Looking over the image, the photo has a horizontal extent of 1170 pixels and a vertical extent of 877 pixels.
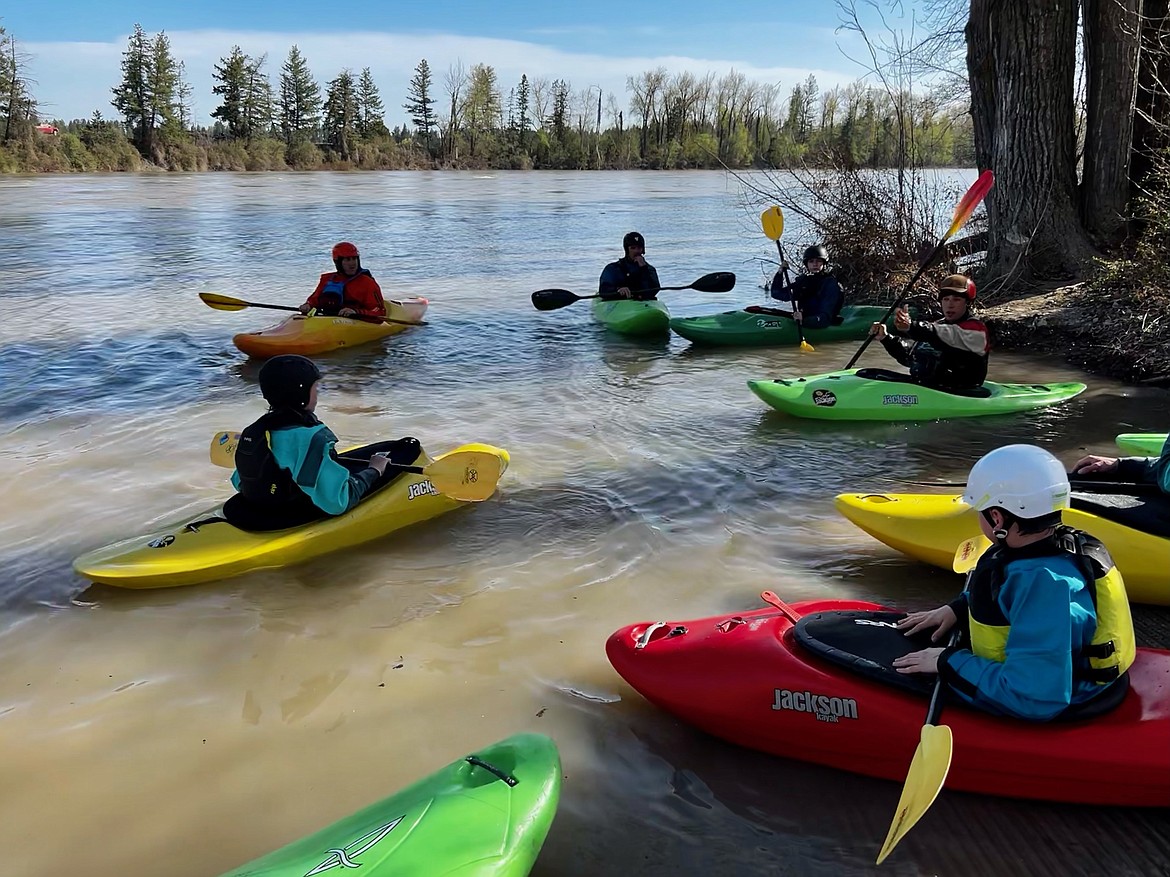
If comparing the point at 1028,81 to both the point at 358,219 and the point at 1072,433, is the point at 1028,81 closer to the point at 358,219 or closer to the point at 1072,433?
the point at 1072,433

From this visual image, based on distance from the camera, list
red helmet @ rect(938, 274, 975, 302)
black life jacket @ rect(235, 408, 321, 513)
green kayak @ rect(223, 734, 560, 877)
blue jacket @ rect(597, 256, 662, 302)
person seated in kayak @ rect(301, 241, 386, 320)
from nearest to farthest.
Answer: green kayak @ rect(223, 734, 560, 877) → black life jacket @ rect(235, 408, 321, 513) → red helmet @ rect(938, 274, 975, 302) → person seated in kayak @ rect(301, 241, 386, 320) → blue jacket @ rect(597, 256, 662, 302)

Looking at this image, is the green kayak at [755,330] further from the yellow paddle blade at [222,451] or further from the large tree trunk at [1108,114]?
the yellow paddle blade at [222,451]

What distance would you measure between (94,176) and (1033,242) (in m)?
42.9

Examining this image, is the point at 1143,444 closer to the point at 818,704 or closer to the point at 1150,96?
the point at 818,704

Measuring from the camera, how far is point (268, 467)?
13.5ft

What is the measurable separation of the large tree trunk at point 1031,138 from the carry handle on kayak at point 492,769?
932cm

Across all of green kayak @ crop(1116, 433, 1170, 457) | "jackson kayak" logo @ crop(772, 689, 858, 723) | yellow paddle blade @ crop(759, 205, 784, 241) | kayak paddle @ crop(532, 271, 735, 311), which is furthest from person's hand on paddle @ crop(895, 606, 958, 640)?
kayak paddle @ crop(532, 271, 735, 311)

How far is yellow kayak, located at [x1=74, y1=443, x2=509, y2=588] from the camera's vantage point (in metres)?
Result: 4.03

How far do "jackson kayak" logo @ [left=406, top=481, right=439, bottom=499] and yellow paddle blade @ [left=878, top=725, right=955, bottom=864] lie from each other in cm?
306

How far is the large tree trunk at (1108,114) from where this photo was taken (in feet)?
29.8

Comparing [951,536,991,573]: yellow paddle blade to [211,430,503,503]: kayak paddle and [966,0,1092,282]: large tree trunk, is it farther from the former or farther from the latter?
[966,0,1092,282]: large tree trunk

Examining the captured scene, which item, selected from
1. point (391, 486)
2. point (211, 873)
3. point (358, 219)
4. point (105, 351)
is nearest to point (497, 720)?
point (211, 873)

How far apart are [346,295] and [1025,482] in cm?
830

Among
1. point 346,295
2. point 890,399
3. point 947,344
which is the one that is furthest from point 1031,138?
point 346,295
